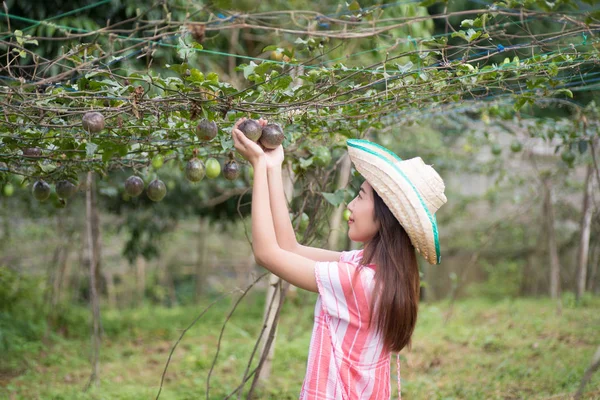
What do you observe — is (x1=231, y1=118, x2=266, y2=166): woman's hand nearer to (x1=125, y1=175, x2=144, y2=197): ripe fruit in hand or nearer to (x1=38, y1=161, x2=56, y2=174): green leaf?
(x1=125, y1=175, x2=144, y2=197): ripe fruit in hand

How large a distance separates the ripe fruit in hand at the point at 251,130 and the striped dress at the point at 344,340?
41 cm

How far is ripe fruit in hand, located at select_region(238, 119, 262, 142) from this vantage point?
175 cm

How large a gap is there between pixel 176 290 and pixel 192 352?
6.07 metres

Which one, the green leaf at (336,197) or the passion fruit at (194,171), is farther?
the green leaf at (336,197)

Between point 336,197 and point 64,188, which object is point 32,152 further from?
point 336,197

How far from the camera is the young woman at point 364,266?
5.49ft

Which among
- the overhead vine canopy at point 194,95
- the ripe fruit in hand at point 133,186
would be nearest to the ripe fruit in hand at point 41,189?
the overhead vine canopy at point 194,95

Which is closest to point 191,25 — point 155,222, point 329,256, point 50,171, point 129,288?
point 50,171

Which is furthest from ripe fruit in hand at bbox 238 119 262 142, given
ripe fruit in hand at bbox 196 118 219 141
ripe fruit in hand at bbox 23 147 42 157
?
ripe fruit in hand at bbox 23 147 42 157

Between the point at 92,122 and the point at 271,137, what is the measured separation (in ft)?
1.70

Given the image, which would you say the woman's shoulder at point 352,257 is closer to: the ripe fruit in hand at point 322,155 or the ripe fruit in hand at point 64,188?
the ripe fruit in hand at point 322,155

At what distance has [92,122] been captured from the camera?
5.76 ft

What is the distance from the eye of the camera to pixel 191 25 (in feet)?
7.95

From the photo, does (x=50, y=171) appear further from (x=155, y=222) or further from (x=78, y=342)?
(x=155, y=222)
